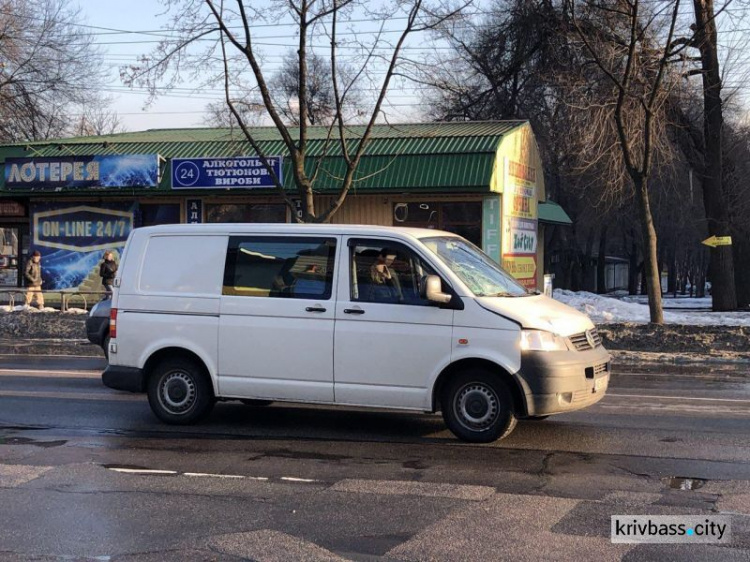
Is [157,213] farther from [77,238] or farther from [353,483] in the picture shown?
[353,483]

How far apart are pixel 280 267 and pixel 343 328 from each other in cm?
93

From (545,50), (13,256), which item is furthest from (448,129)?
(13,256)

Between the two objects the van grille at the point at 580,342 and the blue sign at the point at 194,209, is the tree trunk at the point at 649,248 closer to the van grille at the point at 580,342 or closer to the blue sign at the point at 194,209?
the van grille at the point at 580,342

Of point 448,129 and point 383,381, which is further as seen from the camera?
point 448,129

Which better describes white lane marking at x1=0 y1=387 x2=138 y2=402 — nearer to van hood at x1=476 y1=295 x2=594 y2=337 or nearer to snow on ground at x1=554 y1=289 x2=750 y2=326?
van hood at x1=476 y1=295 x2=594 y2=337

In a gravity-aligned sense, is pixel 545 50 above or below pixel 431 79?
above

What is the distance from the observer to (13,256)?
94.0 feet

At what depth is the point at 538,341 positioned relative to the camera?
7387 millimetres

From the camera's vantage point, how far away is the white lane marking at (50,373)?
41.3ft

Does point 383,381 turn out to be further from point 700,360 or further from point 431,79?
point 431,79

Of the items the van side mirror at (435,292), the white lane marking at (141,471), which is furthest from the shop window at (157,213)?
the white lane marking at (141,471)

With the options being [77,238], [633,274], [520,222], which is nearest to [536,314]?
[520,222]

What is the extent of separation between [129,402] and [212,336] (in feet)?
8.40

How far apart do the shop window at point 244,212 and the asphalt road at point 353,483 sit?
568 inches
